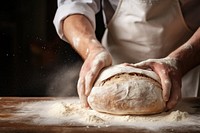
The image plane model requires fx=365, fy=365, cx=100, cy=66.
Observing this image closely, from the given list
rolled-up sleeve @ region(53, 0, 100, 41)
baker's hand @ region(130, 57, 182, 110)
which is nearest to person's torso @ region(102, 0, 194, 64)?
rolled-up sleeve @ region(53, 0, 100, 41)

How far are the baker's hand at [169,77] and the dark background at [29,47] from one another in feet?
3.54

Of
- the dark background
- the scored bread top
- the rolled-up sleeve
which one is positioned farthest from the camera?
the dark background

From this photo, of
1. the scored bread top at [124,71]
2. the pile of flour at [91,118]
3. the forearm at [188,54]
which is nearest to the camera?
the pile of flour at [91,118]

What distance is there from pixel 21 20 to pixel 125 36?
93cm

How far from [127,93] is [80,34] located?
370mm

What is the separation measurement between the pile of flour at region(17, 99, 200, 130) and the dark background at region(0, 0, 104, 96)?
1.06 meters

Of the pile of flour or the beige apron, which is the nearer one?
the pile of flour

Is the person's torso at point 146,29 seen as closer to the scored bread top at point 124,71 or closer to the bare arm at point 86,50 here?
the bare arm at point 86,50

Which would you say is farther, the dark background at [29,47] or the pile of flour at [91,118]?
the dark background at [29,47]

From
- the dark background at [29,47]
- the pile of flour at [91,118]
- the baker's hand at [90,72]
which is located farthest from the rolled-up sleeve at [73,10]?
the dark background at [29,47]

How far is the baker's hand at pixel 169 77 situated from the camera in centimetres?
105

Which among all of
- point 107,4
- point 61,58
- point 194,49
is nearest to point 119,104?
point 194,49

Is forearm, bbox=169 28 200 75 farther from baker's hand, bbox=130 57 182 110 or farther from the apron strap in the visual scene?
the apron strap

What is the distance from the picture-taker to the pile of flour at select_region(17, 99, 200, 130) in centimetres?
96
